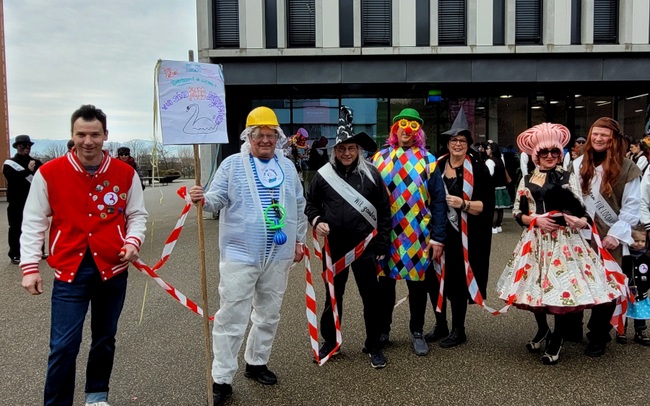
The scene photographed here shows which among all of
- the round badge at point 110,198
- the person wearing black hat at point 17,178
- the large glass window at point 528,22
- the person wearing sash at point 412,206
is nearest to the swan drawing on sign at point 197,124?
the round badge at point 110,198

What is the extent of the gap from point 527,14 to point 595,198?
39.1ft

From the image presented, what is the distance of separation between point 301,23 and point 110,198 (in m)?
12.4

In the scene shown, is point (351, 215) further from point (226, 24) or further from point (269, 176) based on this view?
point (226, 24)

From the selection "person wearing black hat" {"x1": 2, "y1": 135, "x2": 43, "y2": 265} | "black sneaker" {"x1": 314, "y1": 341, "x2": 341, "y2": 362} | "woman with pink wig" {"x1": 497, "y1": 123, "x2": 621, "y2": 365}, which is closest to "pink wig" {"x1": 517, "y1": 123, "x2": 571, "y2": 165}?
"woman with pink wig" {"x1": 497, "y1": 123, "x2": 621, "y2": 365}

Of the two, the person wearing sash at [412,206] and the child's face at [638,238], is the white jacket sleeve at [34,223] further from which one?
the child's face at [638,238]

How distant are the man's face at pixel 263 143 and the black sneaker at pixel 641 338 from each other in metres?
3.54

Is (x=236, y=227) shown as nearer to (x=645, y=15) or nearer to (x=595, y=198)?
(x=595, y=198)

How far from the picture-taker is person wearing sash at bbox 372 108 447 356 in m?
4.34

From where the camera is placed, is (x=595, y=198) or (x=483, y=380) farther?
(x=595, y=198)

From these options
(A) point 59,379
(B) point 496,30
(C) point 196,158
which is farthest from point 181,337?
(B) point 496,30

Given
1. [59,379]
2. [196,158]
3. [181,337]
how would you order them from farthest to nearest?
[181,337]
[196,158]
[59,379]

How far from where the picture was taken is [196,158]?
3.47m

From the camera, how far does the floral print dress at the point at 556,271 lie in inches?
156

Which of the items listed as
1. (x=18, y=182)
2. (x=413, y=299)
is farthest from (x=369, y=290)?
(x=18, y=182)
